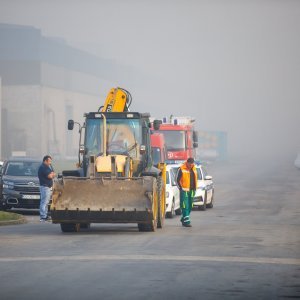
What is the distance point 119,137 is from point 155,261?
342 inches

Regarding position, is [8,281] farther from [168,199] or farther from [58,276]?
[168,199]

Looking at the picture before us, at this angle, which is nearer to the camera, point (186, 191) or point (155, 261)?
point (155, 261)

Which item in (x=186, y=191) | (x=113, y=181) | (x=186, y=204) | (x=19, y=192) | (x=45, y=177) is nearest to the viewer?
(x=113, y=181)

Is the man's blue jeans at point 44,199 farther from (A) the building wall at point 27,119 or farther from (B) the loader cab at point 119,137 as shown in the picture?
(A) the building wall at point 27,119

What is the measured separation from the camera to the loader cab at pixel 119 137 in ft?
80.4

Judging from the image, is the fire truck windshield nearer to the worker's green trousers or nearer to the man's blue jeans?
the man's blue jeans

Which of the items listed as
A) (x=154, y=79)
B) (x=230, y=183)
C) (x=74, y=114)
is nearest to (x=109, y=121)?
(x=230, y=183)

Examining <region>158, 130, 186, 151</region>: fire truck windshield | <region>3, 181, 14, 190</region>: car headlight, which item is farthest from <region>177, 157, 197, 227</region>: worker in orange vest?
<region>158, 130, 186, 151</region>: fire truck windshield

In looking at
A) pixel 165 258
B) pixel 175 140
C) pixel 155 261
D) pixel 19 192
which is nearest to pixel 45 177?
pixel 19 192

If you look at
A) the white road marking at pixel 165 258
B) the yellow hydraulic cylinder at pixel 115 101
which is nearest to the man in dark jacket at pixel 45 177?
the yellow hydraulic cylinder at pixel 115 101

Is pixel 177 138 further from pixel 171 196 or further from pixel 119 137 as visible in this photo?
pixel 119 137

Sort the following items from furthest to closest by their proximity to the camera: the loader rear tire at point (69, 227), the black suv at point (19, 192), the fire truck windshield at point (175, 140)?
1. the fire truck windshield at point (175, 140)
2. the black suv at point (19, 192)
3. the loader rear tire at point (69, 227)

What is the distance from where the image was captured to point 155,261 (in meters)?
16.3

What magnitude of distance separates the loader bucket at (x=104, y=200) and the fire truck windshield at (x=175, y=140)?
23172 mm
